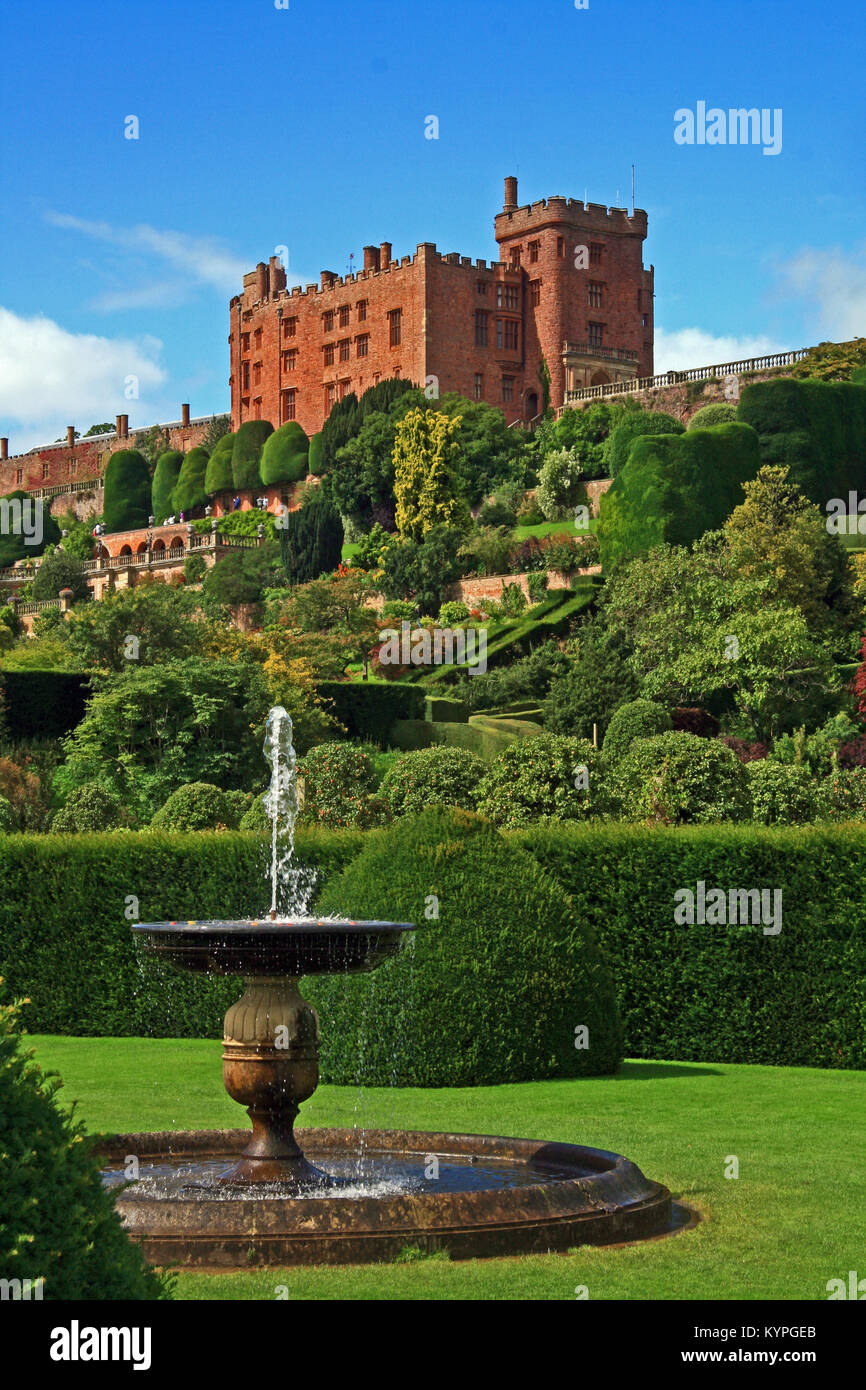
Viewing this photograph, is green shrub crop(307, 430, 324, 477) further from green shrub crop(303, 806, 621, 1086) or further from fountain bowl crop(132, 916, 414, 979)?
fountain bowl crop(132, 916, 414, 979)

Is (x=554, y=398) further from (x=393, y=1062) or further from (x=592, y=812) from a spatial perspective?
(x=393, y=1062)

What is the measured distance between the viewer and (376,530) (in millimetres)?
60781

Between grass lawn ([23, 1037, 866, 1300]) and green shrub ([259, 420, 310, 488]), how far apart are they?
2214 inches

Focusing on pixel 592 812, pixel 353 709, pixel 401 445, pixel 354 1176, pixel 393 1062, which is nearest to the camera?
pixel 354 1176

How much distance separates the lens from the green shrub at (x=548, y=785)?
24.0 meters

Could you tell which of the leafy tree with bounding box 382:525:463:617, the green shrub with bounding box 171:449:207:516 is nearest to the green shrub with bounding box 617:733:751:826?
the leafy tree with bounding box 382:525:463:617

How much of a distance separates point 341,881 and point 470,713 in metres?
27.3

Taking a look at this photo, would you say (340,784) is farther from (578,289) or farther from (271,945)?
(578,289)

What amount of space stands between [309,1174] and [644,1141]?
2.91 meters

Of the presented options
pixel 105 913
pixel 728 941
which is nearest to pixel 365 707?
pixel 105 913

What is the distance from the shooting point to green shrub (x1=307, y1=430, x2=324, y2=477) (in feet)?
233

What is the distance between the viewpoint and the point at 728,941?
16.2 m

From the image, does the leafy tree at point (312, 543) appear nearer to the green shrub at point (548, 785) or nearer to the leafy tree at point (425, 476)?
the leafy tree at point (425, 476)
